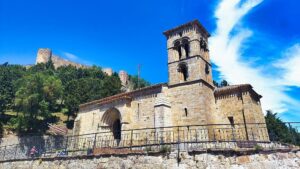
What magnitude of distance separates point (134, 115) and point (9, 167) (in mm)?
11543

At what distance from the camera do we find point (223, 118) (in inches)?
846

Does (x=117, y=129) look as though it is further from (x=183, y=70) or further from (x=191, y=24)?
(x=191, y=24)

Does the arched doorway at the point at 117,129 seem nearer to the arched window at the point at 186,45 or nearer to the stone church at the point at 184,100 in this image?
the stone church at the point at 184,100

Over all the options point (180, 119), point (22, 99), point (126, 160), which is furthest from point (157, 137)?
point (22, 99)

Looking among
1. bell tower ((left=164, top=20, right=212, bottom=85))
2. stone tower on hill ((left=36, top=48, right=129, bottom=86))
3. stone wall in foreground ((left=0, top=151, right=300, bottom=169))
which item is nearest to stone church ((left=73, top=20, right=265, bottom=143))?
bell tower ((left=164, top=20, right=212, bottom=85))

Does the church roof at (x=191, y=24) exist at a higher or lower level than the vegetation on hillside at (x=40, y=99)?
higher

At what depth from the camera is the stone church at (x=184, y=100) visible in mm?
20562

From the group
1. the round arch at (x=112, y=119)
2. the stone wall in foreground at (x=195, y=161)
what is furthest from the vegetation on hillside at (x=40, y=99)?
the stone wall in foreground at (x=195, y=161)

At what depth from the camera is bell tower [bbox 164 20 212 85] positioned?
22641 millimetres

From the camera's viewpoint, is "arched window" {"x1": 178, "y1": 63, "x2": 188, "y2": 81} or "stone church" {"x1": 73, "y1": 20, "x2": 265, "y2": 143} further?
"arched window" {"x1": 178, "y1": 63, "x2": 188, "y2": 81}

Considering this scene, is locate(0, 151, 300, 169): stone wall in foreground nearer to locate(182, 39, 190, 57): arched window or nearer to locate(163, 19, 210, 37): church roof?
locate(182, 39, 190, 57): arched window

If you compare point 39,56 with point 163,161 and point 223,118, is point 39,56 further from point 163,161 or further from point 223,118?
point 163,161

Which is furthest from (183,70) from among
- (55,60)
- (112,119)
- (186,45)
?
(55,60)

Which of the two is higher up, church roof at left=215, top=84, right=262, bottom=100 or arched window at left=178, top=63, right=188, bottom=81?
arched window at left=178, top=63, right=188, bottom=81
